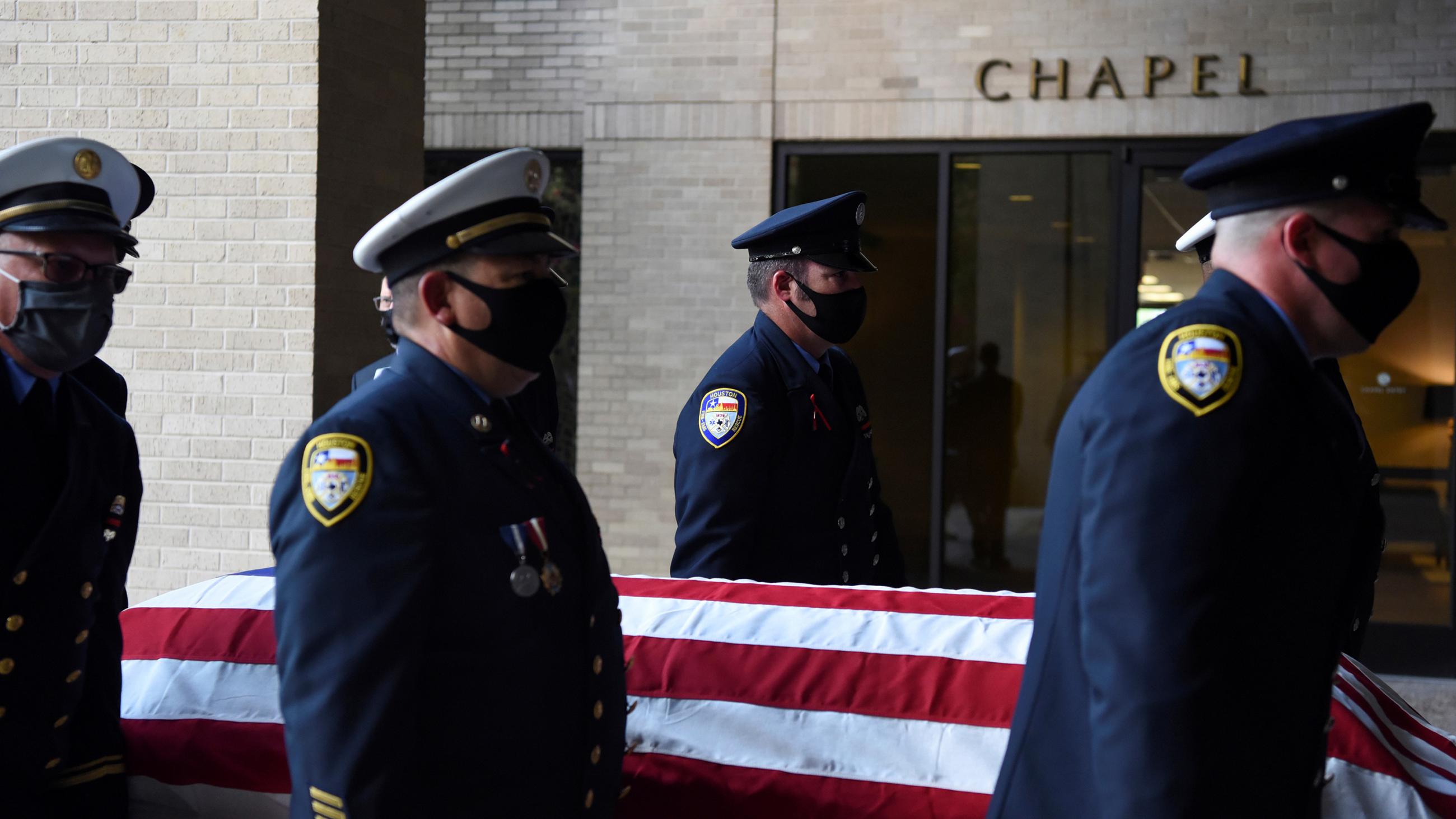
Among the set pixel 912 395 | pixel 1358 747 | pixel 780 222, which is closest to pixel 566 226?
pixel 912 395

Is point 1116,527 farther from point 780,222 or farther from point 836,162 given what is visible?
point 836,162

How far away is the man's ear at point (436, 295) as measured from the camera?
1831mm

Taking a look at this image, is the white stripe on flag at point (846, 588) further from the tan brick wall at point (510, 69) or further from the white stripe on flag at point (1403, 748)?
the tan brick wall at point (510, 69)

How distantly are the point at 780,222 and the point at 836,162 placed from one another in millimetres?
4087

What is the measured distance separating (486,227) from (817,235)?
1759 mm

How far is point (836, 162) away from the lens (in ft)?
24.2

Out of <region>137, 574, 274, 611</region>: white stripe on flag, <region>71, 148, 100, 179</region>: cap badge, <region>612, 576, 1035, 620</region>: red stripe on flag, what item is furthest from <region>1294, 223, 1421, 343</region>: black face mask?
<region>137, 574, 274, 611</region>: white stripe on flag

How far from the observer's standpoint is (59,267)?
2.11 meters

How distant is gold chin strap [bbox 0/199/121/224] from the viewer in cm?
209

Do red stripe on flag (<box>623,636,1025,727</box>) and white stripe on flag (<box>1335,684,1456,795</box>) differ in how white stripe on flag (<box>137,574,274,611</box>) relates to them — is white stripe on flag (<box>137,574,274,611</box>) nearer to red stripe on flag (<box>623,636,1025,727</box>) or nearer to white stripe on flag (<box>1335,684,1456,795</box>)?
red stripe on flag (<box>623,636,1025,727</box>)

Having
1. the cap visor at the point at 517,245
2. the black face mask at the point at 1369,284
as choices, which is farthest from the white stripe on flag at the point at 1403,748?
the cap visor at the point at 517,245

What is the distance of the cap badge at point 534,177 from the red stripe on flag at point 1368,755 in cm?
173

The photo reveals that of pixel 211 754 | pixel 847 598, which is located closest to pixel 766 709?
pixel 847 598

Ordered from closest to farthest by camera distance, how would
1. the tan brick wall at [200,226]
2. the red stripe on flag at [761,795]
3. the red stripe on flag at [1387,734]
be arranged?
the red stripe on flag at [1387,734]
the red stripe on flag at [761,795]
the tan brick wall at [200,226]
